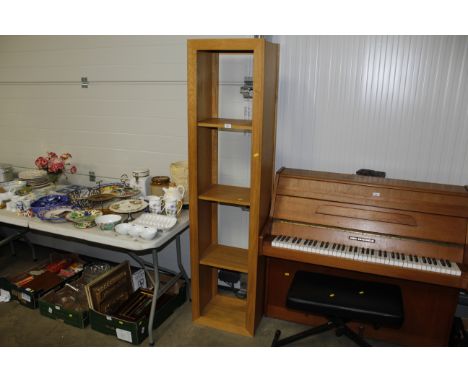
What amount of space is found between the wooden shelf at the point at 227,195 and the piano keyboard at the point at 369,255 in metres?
0.32

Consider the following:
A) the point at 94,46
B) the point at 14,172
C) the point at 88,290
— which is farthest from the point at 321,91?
the point at 14,172

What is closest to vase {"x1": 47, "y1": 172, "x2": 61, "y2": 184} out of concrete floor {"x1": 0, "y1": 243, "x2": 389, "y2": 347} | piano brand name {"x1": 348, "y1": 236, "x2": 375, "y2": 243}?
concrete floor {"x1": 0, "y1": 243, "x2": 389, "y2": 347}

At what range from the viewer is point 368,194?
241 cm

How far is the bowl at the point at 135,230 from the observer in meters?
2.41

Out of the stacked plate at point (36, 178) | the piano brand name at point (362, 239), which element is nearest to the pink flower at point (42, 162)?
the stacked plate at point (36, 178)

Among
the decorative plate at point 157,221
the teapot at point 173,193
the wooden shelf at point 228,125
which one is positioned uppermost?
the wooden shelf at point 228,125

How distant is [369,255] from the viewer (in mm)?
2260

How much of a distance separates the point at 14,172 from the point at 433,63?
360cm

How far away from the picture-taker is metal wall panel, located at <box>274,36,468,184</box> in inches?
93.4

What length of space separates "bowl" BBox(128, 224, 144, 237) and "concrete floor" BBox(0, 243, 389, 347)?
2.52 ft

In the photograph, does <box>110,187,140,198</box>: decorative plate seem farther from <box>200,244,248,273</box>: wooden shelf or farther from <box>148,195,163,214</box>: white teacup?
<box>200,244,248,273</box>: wooden shelf

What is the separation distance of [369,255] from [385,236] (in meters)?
0.19

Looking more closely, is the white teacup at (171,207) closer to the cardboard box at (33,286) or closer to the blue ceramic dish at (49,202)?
the blue ceramic dish at (49,202)

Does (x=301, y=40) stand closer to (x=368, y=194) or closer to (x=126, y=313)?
(x=368, y=194)
